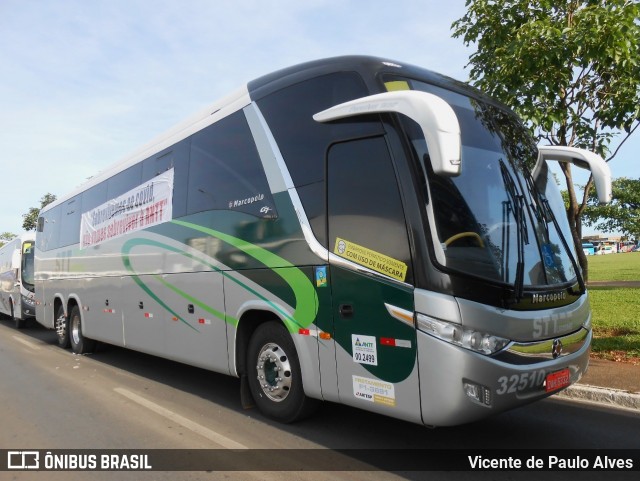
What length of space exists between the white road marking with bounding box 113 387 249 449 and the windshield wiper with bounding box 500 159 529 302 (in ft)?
9.16

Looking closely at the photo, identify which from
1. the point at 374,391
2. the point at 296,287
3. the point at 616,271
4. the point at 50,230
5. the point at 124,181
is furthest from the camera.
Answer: the point at 616,271

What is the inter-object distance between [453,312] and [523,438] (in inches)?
74.2

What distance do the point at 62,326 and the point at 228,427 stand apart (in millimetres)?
7853

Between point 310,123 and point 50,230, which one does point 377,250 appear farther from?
point 50,230

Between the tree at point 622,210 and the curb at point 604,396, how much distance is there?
142 ft

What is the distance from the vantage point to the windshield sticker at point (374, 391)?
4102 millimetres

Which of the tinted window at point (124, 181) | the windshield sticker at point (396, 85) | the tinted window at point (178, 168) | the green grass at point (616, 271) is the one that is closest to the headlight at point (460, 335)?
the windshield sticker at point (396, 85)

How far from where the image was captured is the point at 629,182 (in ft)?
153

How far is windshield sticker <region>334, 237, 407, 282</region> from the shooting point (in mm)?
4062

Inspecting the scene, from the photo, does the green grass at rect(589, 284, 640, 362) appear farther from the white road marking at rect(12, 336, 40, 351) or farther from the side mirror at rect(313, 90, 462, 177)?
the white road marking at rect(12, 336, 40, 351)

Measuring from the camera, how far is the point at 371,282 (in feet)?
13.9

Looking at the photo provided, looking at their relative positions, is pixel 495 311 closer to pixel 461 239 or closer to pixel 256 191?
pixel 461 239

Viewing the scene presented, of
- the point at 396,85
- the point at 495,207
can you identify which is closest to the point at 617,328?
the point at 495,207

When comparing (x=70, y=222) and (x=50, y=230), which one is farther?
(x=50, y=230)
